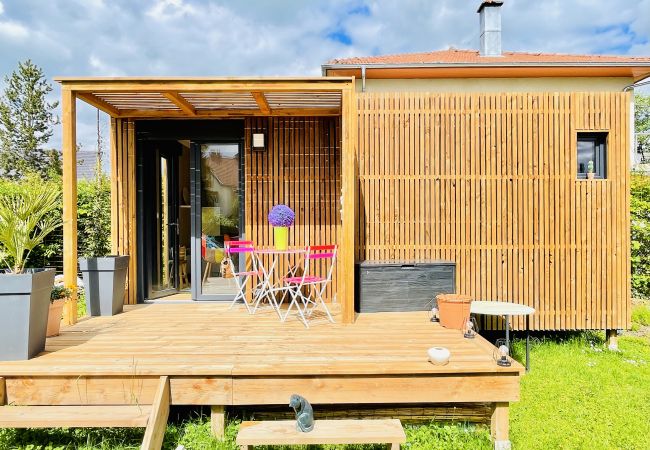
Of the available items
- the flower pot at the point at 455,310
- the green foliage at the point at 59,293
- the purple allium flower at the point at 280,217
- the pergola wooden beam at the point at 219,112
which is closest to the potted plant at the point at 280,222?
the purple allium flower at the point at 280,217

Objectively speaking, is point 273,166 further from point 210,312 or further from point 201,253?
point 210,312

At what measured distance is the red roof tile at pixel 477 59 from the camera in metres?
7.65

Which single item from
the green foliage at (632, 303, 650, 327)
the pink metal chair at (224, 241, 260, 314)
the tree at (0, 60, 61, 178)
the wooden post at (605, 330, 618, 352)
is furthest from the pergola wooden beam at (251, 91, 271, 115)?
the tree at (0, 60, 61, 178)

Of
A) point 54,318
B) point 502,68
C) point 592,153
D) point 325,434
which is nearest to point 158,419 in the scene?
point 325,434

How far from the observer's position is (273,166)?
16.8ft

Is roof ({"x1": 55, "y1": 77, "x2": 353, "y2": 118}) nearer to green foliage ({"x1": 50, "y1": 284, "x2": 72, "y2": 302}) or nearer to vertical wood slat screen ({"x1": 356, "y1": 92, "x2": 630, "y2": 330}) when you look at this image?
vertical wood slat screen ({"x1": 356, "y1": 92, "x2": 630, "y2": 330})

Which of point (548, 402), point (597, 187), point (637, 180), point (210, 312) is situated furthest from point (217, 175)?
point (637, 180)

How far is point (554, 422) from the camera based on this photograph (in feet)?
9.95

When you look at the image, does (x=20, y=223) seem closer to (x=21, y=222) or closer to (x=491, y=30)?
(x=21, y=222)

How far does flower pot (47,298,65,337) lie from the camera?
3266mm

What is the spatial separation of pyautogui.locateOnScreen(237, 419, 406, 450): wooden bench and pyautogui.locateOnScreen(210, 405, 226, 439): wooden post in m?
0.33

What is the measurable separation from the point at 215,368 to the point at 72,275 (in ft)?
7.21

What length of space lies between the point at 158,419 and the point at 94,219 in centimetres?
507

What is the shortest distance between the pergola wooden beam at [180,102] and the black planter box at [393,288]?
8.83 ft
